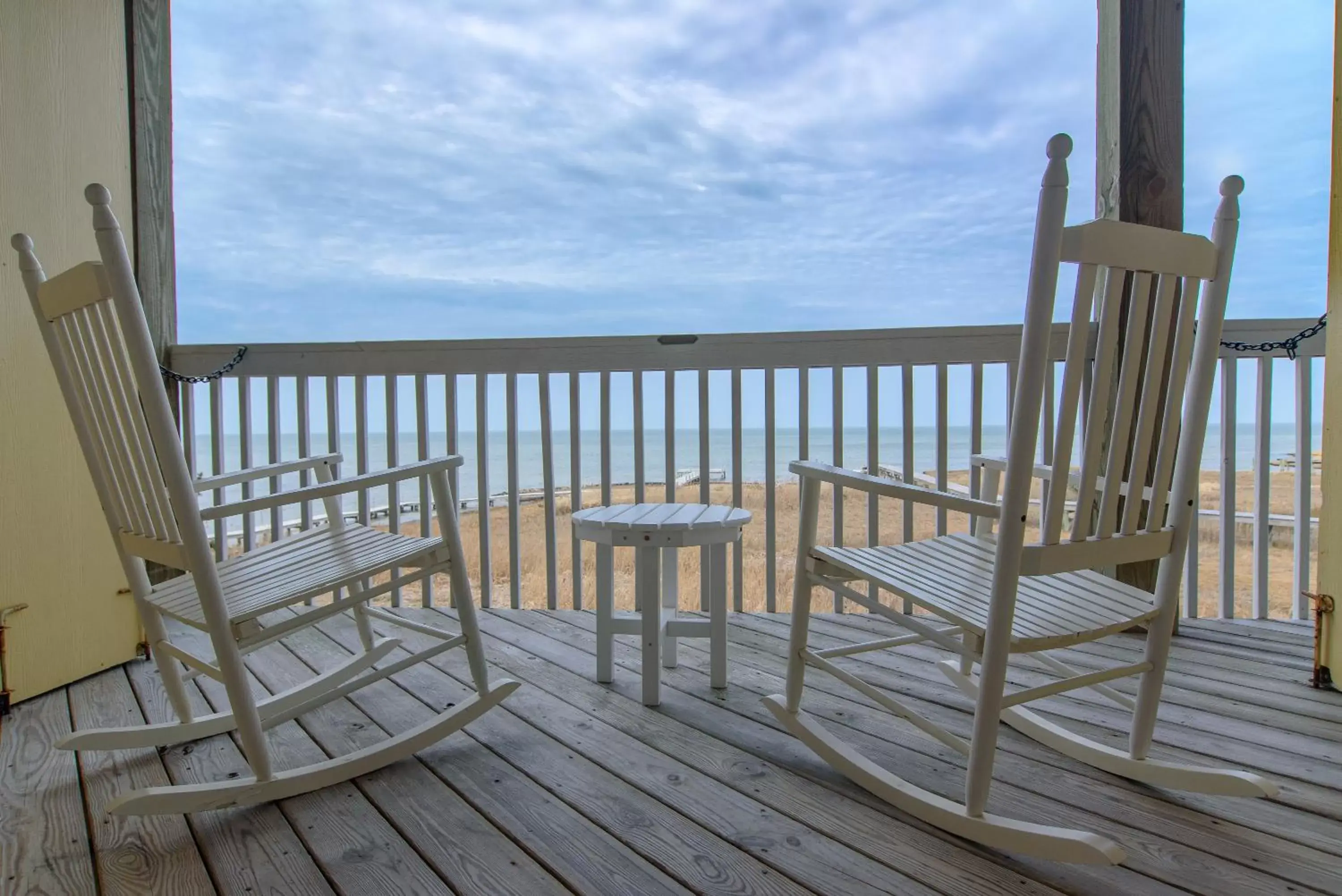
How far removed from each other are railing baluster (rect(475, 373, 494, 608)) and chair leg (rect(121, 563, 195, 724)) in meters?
1.08

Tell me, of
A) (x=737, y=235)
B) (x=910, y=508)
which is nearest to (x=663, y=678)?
(x=910, y=508)

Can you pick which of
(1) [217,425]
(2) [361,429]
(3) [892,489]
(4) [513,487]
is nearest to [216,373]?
(1) [217,425]

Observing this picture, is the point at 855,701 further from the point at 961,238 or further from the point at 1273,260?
the point at 1273,260

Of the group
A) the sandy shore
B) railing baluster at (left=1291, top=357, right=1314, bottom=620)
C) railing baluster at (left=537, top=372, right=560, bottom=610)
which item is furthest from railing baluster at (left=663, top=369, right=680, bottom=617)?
the sandy shore

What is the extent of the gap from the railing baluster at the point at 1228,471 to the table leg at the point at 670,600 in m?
1.81

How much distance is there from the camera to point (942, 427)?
2.37 meters

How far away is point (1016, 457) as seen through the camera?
101cm

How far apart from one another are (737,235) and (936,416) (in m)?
21.2

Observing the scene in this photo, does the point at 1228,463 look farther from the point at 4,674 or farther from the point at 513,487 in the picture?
the point at 4,674

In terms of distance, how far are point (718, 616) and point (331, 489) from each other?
97cm

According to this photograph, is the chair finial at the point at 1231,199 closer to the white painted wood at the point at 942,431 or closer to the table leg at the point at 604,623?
the white painted wood at the point at 942,431

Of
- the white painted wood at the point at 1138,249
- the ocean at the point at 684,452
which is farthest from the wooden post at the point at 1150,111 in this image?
the ocean at the point at 684,452

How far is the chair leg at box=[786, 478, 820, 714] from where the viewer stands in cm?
145

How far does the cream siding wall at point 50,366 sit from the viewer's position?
1802mm
